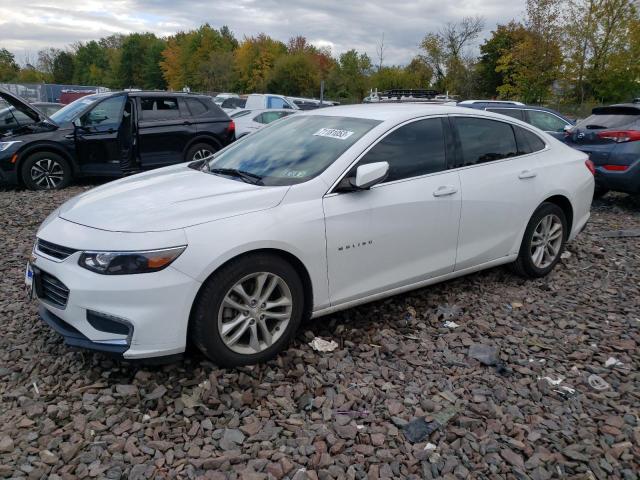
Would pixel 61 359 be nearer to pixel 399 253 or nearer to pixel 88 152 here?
pixel 399 253

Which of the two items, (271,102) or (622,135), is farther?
(271,102)

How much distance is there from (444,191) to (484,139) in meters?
0.78

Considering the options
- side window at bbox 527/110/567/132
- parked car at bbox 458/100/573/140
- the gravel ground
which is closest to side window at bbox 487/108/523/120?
parked car at bbox 458/100/573/140

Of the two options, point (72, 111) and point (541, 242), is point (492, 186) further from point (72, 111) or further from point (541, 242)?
point (72, 111)

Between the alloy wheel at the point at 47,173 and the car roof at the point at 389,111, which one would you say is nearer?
the car roof at the point at 389,111

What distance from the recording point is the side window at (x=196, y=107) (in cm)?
979

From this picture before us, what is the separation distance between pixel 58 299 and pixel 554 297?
12.6 ft

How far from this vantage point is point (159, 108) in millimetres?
9383

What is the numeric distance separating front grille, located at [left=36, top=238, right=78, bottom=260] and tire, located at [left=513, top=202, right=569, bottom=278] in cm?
362

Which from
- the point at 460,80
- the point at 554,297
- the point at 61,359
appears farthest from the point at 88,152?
the point at 460,80

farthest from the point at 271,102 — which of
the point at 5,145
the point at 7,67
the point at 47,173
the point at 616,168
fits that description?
the point at 7,67

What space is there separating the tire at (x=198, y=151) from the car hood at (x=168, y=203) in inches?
232

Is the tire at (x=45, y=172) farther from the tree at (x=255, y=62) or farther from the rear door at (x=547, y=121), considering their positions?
the tree at (x=255, y=62)

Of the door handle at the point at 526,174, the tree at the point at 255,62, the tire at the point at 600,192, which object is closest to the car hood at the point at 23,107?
the door handle at the point at 526,174
